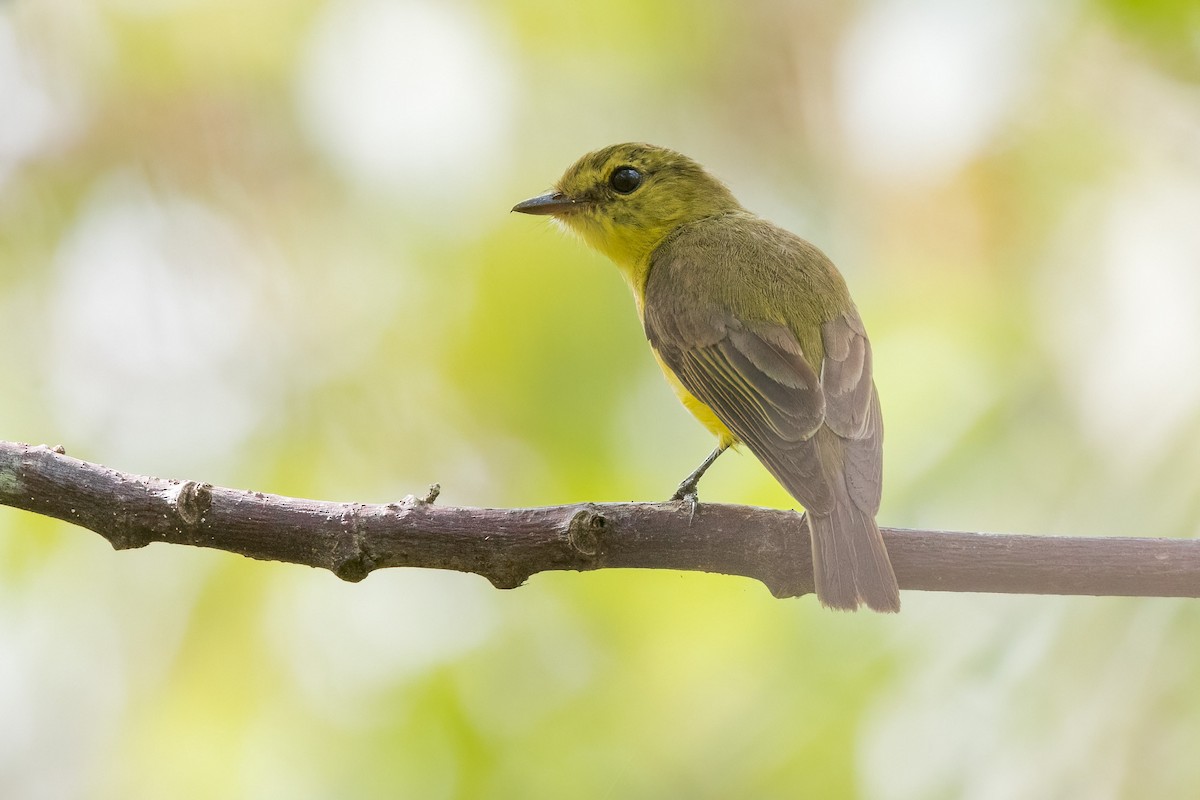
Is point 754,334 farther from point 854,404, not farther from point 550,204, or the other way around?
point 550,204

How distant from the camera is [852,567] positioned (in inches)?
99.0

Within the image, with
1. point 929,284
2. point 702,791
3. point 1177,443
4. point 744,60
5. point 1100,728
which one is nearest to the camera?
point 1100,728

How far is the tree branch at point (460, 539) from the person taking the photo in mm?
2178

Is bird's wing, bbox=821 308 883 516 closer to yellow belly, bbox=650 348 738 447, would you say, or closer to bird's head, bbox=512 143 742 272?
yellow belly, bbox=650 348 738 447

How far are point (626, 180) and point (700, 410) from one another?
1118 millimetres

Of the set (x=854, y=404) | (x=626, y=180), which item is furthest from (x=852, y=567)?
(x=626, y=180)

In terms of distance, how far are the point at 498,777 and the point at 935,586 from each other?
1.05 m

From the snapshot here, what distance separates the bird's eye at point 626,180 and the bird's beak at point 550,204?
0.55 feet

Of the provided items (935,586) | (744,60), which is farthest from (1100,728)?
(744,60)

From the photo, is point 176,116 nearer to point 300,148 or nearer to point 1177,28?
point 300,148

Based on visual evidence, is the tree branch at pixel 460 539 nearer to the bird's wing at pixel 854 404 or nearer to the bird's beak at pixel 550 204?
the bird's wing at pixel 854 404

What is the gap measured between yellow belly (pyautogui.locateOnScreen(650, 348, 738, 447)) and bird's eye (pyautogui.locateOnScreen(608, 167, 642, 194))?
2.79 feet

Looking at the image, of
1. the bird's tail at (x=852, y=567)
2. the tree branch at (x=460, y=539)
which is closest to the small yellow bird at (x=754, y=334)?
the bird's tail at (x=852, y=567)

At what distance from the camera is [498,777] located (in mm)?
2682
